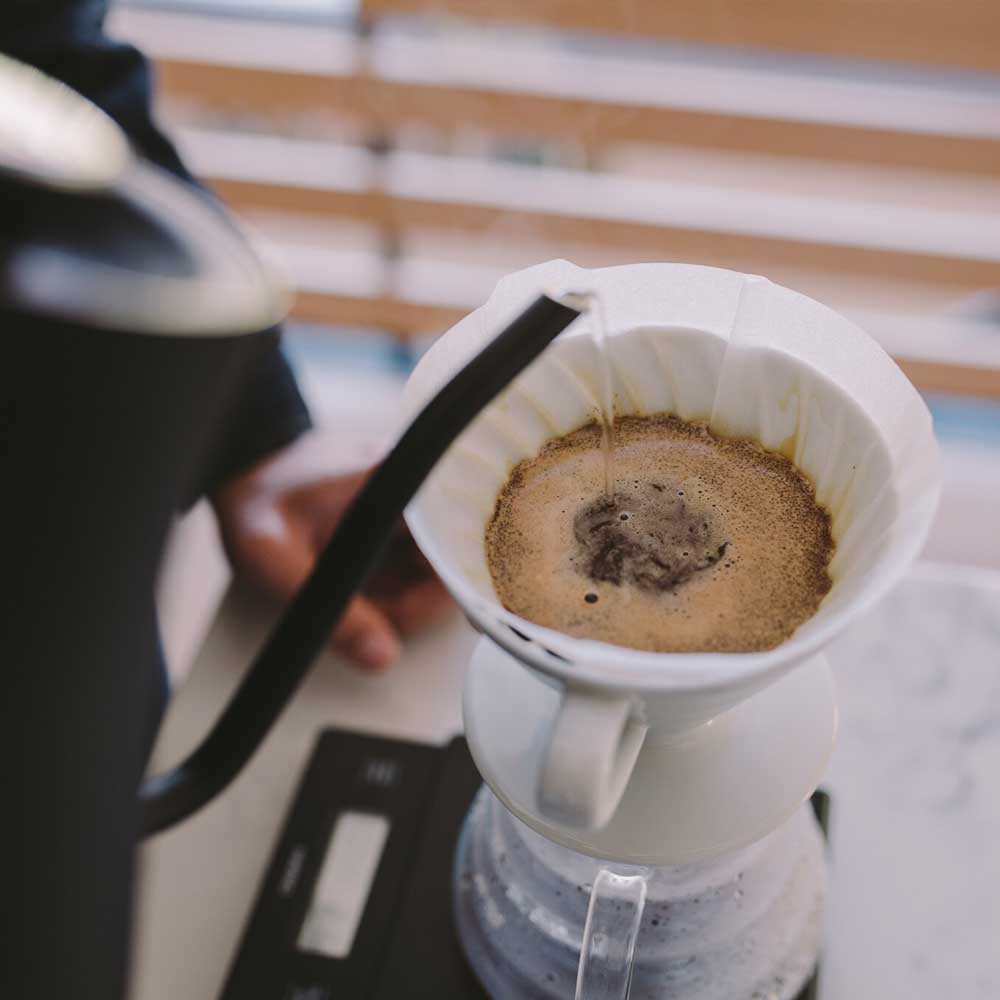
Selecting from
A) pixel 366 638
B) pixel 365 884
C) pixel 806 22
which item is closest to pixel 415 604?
pixel 366 638

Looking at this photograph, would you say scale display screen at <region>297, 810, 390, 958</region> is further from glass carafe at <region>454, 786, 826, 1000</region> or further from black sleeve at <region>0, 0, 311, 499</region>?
black sleeve at <region>0, 0, 311, 499</region>

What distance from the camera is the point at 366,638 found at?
76 centimetres

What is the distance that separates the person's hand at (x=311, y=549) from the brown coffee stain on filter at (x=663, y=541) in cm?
27

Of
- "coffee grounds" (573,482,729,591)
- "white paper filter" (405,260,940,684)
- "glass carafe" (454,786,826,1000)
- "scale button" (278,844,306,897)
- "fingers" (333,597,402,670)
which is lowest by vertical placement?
"scale button" (278,844,306,897)

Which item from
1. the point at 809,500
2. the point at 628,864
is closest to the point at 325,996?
the point at 628,864

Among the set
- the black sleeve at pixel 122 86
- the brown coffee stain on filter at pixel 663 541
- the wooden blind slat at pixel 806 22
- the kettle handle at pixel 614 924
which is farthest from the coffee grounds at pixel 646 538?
the wooden blind slat at pixel 806 22

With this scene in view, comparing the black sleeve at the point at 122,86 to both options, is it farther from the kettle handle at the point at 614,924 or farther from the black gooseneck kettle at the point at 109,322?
the black gooseneck kettle at the point at 109,322

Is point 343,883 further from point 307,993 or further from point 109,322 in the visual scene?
point 109,322

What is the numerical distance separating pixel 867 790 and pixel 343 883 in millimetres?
329

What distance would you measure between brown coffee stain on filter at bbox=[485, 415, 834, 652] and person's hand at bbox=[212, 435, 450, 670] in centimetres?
27

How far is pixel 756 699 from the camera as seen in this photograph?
529 mm

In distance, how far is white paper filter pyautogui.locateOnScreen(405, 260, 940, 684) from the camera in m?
0.43

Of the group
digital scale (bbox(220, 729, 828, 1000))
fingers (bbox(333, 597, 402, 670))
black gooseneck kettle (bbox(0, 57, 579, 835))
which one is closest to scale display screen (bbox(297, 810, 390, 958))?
digital scale (bbox(220, 729, 828, 1000))

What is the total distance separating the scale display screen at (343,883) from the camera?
2.09 feet
